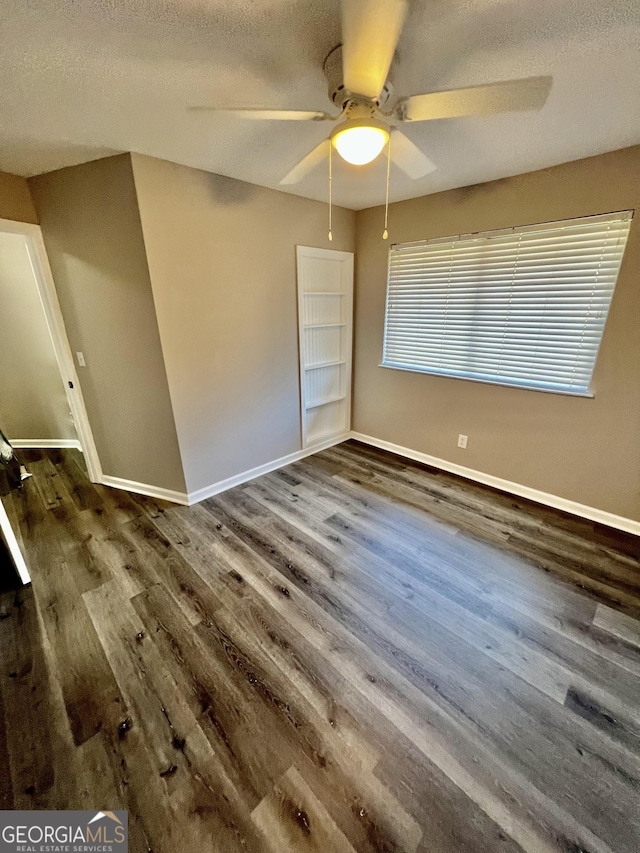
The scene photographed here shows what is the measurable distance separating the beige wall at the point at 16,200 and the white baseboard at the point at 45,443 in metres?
2.28

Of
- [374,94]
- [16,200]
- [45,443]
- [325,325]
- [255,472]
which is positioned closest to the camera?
[374,94]

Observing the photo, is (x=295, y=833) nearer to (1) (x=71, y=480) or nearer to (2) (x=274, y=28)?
(2) (x=274, y=28)

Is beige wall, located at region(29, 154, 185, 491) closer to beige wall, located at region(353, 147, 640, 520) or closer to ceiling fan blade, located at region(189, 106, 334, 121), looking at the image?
ceiling fan blade, located at region(189, 106, 334, 121)

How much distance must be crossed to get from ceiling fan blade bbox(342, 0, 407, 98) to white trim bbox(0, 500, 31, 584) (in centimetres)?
250

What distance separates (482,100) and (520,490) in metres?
2.61

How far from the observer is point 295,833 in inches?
40.8

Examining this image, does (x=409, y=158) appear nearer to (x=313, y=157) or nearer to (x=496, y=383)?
(x=313, y=157)

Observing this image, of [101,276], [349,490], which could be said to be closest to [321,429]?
[349,490]

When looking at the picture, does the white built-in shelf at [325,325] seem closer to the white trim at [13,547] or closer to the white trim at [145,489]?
the white trim at [145,489]

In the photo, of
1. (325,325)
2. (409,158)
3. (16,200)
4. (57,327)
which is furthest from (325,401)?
(16,200)

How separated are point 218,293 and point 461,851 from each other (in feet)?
9.77

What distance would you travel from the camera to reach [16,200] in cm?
225

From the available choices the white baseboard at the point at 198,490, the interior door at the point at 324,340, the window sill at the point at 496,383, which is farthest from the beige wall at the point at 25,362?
the window sill at the point at 496,383

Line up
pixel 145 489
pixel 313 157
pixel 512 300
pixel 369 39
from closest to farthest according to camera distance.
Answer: pixel 369 39
pixel 313 157
pixel 512 300
pixel 145 489
